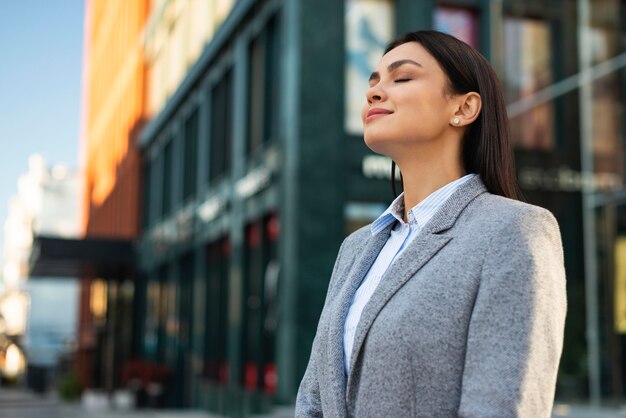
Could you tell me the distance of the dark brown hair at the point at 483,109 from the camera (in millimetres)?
2318

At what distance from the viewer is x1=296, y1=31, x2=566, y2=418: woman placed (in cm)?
191

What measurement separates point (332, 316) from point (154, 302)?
28.8m

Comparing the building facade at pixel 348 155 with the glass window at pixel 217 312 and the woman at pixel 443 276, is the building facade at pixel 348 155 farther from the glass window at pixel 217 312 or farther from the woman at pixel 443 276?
the woman at pixel 443 276

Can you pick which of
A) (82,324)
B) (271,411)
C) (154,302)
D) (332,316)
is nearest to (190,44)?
(154,302)

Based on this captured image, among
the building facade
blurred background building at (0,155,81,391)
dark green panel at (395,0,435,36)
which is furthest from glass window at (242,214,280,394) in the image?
blurred background building at (0,155,81,391)

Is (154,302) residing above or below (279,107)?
below

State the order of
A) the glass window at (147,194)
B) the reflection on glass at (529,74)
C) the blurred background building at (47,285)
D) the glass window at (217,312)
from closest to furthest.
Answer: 1. the reflection on glass at (529,74)
2. the glass window at (217,312)
3. the glass window at (147,194)
4. the blurred background building at (47,285)

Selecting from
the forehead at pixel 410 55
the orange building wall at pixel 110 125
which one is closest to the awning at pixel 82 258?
the orange building wall at pixel 110 125

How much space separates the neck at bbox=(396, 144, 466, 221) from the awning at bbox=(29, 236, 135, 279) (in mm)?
26987

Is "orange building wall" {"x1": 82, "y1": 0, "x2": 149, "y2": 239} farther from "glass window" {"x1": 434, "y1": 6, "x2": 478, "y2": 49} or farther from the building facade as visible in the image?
"glass window" {"x1": 434, "y1": 6, "x2": 478, "y2": 49}

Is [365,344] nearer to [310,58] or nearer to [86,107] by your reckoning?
[310,58]

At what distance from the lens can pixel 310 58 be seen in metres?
15.7

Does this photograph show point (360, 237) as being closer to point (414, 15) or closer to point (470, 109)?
point (470, 109)

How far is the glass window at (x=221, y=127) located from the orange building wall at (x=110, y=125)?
11195mm
